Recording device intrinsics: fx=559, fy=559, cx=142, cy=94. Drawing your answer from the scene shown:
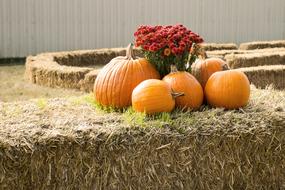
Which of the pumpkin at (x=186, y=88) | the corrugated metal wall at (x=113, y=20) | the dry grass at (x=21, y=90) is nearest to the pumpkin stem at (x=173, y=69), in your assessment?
the pumpkin at (x=186, y=88)

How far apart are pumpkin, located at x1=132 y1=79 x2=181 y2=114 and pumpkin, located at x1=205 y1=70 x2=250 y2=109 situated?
30cm

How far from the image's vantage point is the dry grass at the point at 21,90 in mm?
7450

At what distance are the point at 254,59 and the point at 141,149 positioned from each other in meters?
6.37

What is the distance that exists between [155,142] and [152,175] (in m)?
0.19

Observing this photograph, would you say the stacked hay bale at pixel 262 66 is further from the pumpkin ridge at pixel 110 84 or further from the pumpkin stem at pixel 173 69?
the pumpkin ridge at pixel 110 84

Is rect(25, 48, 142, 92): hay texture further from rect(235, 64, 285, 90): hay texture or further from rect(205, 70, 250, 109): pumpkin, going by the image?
rect(205, 70, 250, 109): pumpkin

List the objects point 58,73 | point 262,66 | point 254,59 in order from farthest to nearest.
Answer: point 254,59, point 58,73, point 262,66

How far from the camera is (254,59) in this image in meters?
9.11

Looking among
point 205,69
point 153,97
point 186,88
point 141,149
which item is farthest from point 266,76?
point 141,149

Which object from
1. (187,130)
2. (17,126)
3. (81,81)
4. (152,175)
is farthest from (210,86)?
(81,81)

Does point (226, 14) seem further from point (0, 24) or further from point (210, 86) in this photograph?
point (210, 86)

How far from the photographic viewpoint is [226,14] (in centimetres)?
1499

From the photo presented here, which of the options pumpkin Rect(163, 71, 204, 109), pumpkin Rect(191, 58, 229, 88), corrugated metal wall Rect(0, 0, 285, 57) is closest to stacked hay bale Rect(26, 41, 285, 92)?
corrugated metal wall Rect(0, 0, 285, 57)

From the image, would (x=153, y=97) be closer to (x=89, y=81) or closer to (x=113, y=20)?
(x=89, y=81)
